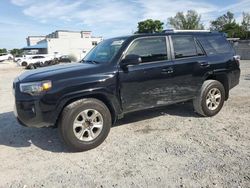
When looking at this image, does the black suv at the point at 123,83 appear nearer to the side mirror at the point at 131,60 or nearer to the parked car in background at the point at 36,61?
the side mirror at the point at 131,60

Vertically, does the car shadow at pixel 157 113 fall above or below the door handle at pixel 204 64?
below

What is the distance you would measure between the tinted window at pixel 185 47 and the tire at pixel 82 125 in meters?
1.96

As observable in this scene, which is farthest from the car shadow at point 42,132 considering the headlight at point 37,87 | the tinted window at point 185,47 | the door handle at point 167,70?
the tinted window at point 185,47

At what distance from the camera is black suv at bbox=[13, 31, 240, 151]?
430 cm

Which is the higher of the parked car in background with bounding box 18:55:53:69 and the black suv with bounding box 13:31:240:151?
the black suv with bounding box 13:31:240:151

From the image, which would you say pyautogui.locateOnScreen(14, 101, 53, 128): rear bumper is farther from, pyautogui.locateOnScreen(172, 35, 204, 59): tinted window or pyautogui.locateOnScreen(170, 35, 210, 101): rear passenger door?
pyautogui.locateOnScreen(172, 35, 204, 59): tinted window

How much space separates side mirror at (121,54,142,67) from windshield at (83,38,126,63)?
0.93 feet

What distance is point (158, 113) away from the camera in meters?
6.41

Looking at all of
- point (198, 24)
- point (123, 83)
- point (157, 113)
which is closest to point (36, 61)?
point (157, 113)

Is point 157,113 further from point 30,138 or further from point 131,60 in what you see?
point 30,138

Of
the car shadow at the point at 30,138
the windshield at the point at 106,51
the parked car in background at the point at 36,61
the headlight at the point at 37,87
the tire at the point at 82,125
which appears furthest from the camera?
the parked car in background at the point at 36,61

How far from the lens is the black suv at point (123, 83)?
14.1 ft

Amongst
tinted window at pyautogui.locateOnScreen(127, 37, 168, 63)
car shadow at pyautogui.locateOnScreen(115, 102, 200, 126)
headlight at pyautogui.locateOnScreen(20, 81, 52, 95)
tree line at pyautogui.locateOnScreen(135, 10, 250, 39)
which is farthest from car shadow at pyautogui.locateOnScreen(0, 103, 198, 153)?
tree line at pyautogui.locateOnScreen(135, 10, 250, 39)

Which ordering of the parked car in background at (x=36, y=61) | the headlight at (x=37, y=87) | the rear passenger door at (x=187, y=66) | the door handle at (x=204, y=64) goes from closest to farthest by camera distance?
the headlight at (x=37, y=87), the rear passenger door at (x=187, y=66), the door handle at (x=204, y=64), the parked car in background at (x=36, y=61)
